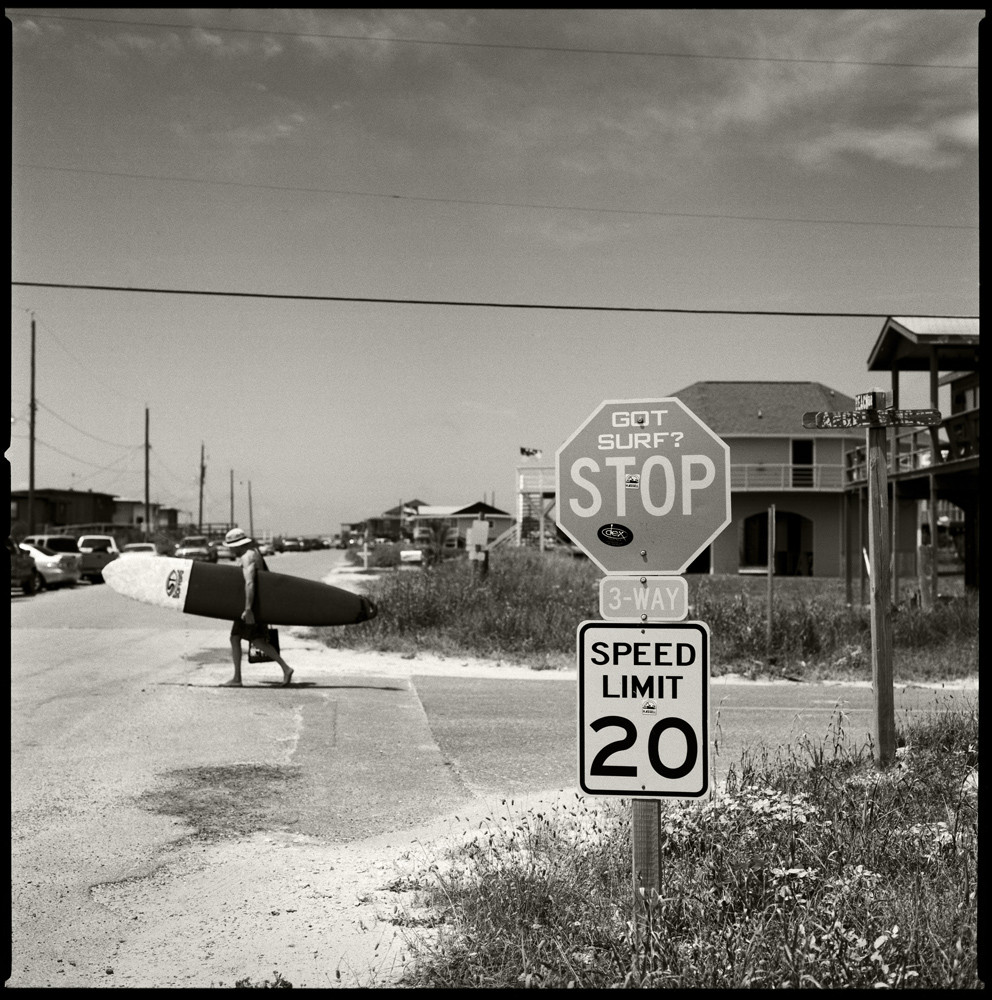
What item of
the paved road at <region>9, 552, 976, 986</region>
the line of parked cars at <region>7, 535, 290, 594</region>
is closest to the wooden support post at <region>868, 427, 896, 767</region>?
→ the paved road at <region>9, 552, 976, 986</region>

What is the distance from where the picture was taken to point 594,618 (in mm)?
15344

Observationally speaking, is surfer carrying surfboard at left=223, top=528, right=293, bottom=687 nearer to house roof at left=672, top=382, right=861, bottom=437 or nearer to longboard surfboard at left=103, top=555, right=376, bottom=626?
longboard surfboard at left=103, top=555, right=376, bottom=626

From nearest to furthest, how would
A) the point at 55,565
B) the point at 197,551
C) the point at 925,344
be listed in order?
the point at 925,344, the point at 55,565, the point at 197,551

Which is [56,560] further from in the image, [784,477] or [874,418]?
[874,418]

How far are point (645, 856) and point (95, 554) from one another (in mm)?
37372

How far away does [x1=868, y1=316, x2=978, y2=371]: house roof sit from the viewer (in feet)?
72.6

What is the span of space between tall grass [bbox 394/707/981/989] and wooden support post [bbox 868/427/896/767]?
922 millimetres

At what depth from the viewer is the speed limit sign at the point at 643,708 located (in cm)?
386

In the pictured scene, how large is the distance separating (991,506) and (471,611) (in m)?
15.6

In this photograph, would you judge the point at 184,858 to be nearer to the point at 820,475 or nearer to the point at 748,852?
the point at 748,852

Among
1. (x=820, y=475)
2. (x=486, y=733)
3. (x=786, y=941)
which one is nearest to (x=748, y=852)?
(x=786, y=941)

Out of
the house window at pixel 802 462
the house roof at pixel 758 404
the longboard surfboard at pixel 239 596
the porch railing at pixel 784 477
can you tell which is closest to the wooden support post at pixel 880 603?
the longboard surfboard at pixel 239 596

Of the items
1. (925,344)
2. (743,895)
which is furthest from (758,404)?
(743,895)

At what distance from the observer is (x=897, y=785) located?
20.5 ft
